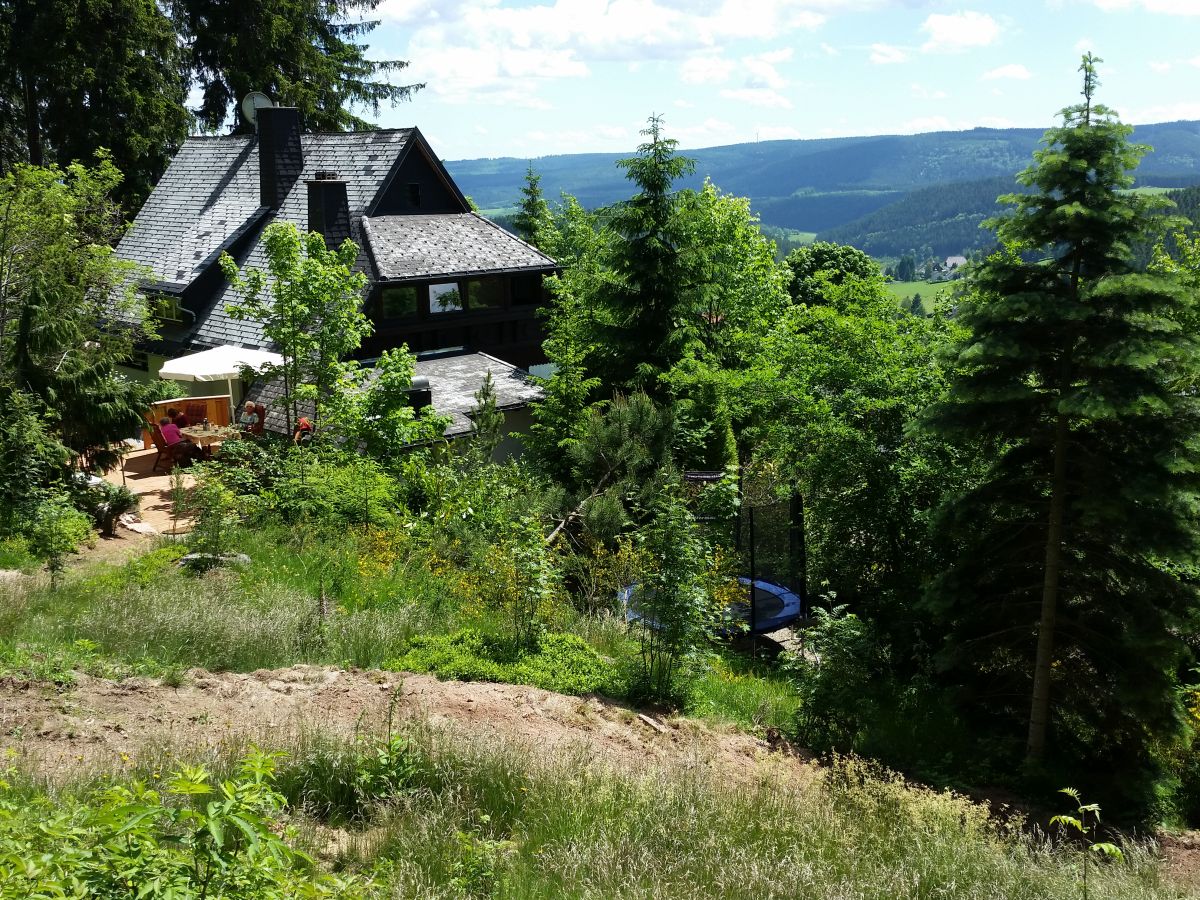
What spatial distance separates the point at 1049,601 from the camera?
10461mm

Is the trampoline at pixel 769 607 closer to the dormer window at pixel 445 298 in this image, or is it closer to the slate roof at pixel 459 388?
the slate roof at pixel 459 388

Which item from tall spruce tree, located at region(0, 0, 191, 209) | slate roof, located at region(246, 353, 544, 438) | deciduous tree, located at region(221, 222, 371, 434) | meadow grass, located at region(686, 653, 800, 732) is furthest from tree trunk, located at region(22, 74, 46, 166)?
meadow grass, located at region(686, 653, 800, 732)

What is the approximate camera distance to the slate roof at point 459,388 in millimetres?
21453

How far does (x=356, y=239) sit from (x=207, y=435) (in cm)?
925

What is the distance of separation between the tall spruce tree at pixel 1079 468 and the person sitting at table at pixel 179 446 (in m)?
14.7

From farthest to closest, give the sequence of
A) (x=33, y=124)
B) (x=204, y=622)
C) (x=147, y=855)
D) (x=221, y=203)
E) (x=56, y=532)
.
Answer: (x=33, y=124) < (x=221, y=203) < (x=56, y=532) < (x=204, y=622) < (x=147, y=855)

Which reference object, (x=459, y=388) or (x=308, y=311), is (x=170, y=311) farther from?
(x=308, y=311)

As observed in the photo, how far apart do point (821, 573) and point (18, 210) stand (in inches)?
569

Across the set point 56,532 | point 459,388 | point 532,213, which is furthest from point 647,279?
point 532,213

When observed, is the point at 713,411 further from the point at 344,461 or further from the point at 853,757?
the point at 853,757

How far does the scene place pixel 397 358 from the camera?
17.3 m

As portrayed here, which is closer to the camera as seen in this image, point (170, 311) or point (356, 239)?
point (170, 311)

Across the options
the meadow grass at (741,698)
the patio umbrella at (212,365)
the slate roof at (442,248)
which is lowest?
the meadow grass at (741,698)

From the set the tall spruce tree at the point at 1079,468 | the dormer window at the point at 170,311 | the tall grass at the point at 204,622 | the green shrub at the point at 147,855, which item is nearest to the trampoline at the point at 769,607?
the tall spruce tree at the point at 1079,468
